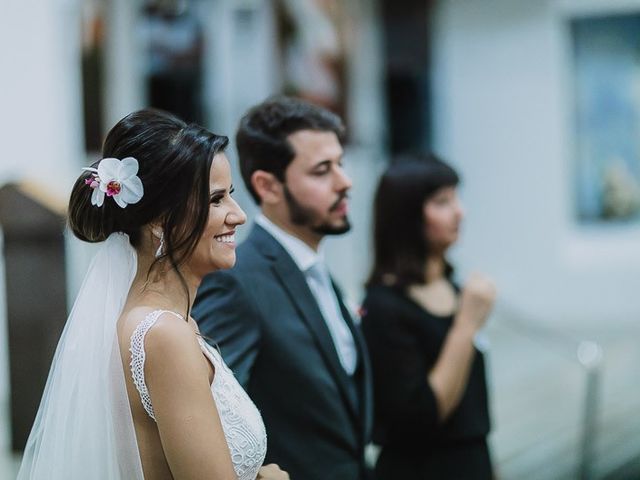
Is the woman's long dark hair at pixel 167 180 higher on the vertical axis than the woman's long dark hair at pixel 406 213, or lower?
higher

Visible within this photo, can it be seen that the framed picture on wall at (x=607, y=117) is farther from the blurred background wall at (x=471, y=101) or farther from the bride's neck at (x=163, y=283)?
the bride's neck at (x=163, y=283)

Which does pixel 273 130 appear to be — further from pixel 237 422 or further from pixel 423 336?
pixel 237 422

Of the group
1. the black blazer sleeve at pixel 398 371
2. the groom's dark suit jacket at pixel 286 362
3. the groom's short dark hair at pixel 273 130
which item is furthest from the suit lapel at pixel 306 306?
the black blazer sleeve at pixel 398 371

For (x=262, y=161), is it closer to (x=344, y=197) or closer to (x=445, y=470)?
(x=344, y=197)

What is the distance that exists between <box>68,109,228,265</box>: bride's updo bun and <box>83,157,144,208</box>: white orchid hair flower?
0.02 meters

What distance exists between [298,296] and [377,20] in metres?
9.41

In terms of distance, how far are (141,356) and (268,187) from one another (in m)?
1.12

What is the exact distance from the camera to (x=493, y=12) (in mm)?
11109

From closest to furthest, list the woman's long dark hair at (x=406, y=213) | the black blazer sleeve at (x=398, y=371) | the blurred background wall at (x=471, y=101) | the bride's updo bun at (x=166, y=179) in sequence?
1. the bride's updo bun at (x=166, y=179)
2. the black blazer sleeve at (x=398, y=371)
3. the woman's long dark hair at (x=406, y=213)
4. the blurred background wall at (x=471, y=101)

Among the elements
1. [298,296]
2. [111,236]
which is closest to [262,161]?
[298,296]

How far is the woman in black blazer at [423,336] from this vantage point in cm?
323

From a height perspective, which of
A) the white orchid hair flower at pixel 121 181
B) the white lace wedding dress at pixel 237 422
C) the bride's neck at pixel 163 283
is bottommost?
the white lace wedding dress at pixel 237 422

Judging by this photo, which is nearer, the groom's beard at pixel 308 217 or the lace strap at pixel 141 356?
the lace strap at pixel 141 356

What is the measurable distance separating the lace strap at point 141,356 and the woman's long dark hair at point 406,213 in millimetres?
1609
